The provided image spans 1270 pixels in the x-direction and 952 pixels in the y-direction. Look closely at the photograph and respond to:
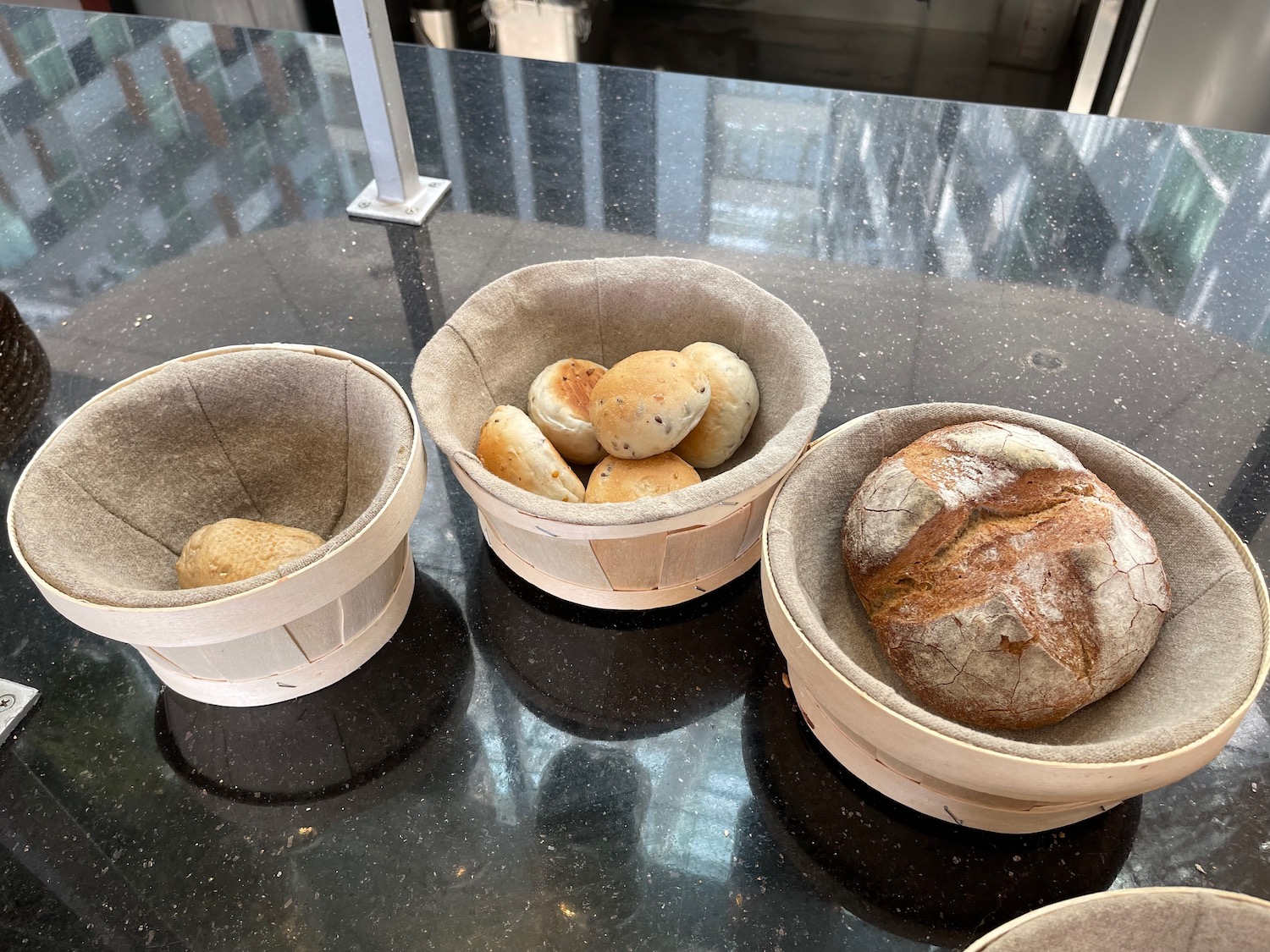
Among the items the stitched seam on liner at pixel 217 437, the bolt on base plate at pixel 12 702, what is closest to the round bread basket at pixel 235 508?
the stitched seam on liner at pixel 217 437

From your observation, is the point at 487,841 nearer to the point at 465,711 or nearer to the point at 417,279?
the point at 465,711

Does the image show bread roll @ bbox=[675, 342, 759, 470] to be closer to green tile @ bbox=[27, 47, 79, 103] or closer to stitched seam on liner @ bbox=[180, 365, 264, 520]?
stitched seam on liner @ bbox=[180, 365, 264, 520]

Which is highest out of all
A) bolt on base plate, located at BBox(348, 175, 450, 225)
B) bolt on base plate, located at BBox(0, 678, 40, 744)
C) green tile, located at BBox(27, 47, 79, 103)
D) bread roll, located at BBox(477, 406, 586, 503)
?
bread roll, located at BBox(477, 406, 586, 503)

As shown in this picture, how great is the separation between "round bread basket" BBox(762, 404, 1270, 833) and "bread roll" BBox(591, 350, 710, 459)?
0.10 metres

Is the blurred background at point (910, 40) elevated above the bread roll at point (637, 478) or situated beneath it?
situated beneath

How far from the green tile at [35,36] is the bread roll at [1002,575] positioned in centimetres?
149

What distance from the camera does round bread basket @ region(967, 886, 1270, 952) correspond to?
431 millimetres

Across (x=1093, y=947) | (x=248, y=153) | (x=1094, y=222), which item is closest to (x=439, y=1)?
(x=248, y=153)

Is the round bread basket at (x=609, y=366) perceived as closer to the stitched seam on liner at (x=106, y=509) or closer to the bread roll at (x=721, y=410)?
the bread roll at (x=721, y=410)

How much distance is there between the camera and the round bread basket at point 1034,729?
49 cm

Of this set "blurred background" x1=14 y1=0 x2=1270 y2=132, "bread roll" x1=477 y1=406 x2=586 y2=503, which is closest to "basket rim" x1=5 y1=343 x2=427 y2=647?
"bread roll" x1=477 y1=406 x2=586 y2=503

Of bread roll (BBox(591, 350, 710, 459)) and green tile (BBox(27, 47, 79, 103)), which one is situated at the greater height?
bread roll (BBox(591, 350, 710, 459))

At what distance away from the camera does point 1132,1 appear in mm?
1798

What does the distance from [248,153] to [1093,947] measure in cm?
128
